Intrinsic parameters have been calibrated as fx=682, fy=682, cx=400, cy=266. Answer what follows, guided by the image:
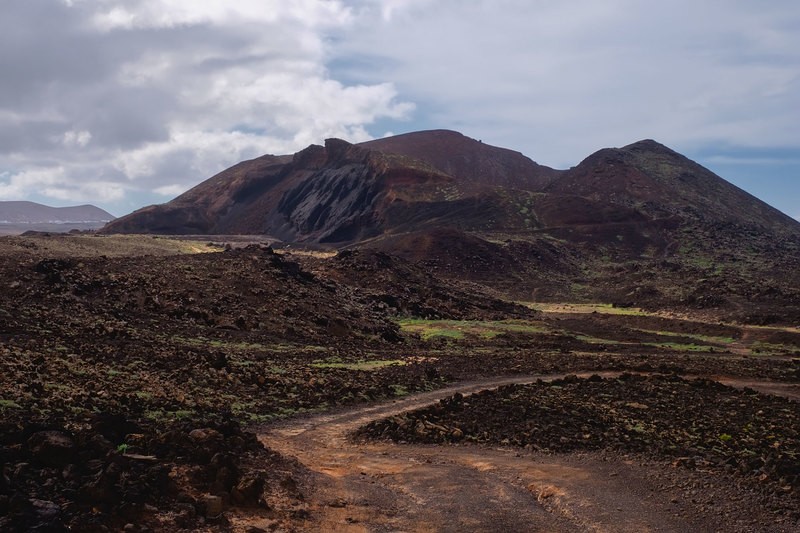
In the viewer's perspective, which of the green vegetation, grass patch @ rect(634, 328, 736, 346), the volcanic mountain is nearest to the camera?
the green vegetation

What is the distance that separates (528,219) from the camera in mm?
101562

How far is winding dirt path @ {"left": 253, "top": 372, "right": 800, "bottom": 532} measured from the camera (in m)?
10.1

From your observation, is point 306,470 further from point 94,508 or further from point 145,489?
point 94,508

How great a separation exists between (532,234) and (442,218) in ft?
47.9

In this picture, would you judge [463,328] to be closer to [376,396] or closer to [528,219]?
[376,396]

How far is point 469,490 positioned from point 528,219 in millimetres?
92408

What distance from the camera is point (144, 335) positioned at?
24859 mm

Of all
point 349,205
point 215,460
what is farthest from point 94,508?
point 349,205

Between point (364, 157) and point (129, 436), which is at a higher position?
point (364, 157)

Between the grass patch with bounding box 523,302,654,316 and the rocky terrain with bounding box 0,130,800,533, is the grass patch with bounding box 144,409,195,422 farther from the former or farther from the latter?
the grass patch with bounding box 523,302,654,316

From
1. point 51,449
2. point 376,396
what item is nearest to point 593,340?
point 376,396

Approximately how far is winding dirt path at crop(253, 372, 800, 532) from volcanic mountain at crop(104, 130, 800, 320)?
5044 cm

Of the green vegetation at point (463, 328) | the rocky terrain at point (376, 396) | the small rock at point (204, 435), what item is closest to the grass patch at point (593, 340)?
the rocky terrain at point (376, 396)

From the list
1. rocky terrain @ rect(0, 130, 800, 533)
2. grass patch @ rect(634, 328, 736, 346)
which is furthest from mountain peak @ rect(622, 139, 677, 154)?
grass patch @ rect(634, 328, 736, 346)
